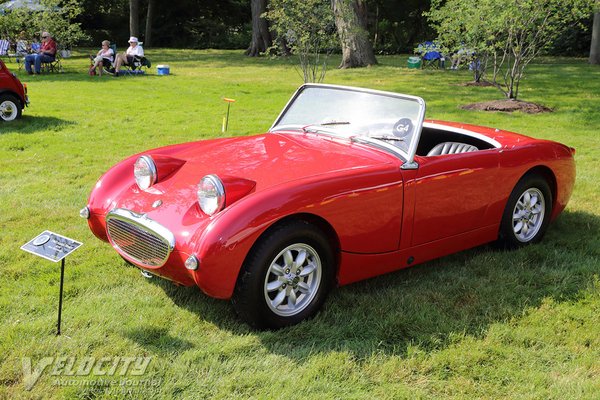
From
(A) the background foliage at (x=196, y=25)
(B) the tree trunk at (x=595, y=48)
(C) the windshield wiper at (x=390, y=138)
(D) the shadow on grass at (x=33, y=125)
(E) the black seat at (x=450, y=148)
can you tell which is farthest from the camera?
(A) the background foliage at (x=196, y=25)

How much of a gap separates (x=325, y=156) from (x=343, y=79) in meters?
14.1

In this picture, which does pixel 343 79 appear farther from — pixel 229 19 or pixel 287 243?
pixel 229 19

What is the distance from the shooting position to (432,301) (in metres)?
4.10

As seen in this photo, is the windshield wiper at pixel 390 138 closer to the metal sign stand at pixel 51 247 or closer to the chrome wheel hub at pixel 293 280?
the chrome wheel hub at pixel 293 280

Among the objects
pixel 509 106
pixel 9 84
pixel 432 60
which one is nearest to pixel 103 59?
pixel 9 84

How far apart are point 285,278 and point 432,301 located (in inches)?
43.7

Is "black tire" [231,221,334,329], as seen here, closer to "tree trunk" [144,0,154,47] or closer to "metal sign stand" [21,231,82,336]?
"metal sign stand" [21,231,82,336]

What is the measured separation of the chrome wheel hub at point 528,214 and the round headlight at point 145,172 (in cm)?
282

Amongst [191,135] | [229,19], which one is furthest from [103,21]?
[191,135]

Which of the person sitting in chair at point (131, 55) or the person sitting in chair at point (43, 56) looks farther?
the person sitting in chair at point (131, 55)

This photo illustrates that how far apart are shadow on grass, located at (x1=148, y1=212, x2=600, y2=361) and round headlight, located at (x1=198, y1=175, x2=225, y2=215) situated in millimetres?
721

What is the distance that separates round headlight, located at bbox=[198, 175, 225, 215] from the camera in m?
3.50

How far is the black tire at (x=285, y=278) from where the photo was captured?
11.2ft

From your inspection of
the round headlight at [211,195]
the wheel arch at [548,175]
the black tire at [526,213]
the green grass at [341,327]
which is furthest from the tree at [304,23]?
the round headlight at [211,195]
